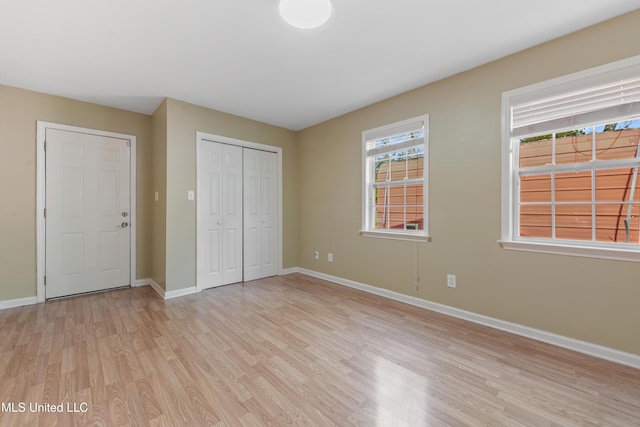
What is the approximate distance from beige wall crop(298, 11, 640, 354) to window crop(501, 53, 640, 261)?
10cm

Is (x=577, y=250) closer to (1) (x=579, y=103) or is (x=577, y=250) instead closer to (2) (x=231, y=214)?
(1) (x=579, y=103)

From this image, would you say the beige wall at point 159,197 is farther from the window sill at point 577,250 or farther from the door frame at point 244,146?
the window sill at point 577,250

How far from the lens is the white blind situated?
6.54 feet

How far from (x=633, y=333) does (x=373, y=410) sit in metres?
2.01

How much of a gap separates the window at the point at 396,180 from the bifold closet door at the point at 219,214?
1920 mm

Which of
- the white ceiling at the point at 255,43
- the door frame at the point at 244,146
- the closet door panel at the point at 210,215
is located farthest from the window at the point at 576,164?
the closet door panel at the point at 210,215

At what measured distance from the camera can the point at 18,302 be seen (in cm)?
310

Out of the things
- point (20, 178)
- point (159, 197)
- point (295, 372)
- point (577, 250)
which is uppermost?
point (20, 178)

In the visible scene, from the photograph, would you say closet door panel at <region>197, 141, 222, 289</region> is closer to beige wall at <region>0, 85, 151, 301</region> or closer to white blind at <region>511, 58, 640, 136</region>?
beige wall at <region>0, 85, 151, 301</region>

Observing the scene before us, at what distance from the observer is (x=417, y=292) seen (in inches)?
123

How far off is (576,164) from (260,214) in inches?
150

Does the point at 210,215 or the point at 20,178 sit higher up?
the point at 20,178

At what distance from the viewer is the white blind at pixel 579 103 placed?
199cm

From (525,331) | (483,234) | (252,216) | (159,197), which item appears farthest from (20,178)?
(525,331)
